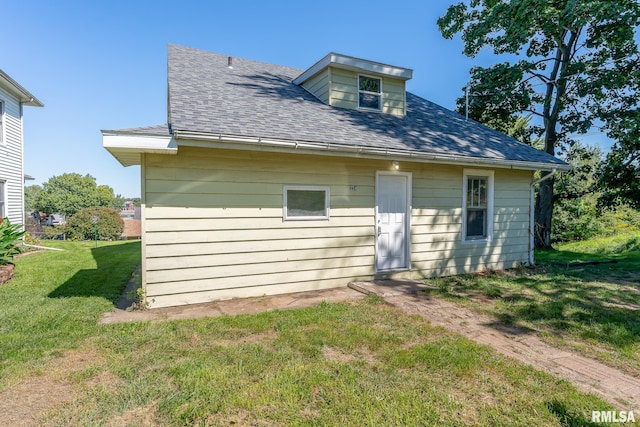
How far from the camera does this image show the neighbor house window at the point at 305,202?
5.49 m

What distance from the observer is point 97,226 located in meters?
21.3

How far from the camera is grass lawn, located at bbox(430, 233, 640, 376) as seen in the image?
3.54 metres

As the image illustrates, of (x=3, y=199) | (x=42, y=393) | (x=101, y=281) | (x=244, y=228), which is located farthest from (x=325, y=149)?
(x=3, y=199)

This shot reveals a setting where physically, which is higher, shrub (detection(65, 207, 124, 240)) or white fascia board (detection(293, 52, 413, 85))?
white fascia board (detection(293, 52, 413, 85))

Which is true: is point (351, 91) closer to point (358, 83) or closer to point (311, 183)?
point (358, 83)

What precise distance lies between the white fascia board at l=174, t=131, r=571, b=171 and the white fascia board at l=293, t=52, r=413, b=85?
2.79 metres

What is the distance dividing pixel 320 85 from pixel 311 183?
3324mm

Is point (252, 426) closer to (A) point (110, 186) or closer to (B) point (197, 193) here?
(B) point (197, 193)

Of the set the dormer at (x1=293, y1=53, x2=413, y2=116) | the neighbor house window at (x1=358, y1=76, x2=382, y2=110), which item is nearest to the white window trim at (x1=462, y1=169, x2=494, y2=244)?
the dormer at (x1=293, y1=53, x2=413, y2=116)

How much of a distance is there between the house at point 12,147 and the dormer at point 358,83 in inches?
397

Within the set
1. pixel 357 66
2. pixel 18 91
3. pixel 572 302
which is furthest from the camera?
pixel 18 91

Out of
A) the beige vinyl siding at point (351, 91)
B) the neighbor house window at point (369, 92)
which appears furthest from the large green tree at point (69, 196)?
the neighbor house window at point (369, 92)

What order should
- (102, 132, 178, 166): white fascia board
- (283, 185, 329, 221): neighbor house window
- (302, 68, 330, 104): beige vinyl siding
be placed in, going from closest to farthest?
(102, 132, 178, 166): white fascia board < (283, 185, 329, 221): neighbor house window < (302, 68, 330, 104): beige vinyl siding

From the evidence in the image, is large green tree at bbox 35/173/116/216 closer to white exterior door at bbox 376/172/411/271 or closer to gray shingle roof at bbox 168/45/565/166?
gray shingle roof at bbox 168/45/565/166
